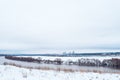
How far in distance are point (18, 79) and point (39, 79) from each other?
113cm

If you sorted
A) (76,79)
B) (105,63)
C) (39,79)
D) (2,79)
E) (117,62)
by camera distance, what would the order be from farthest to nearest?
(105,63)
(117,62)
(76,79)
(39,79)
(2,79)

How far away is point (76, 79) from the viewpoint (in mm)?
10930

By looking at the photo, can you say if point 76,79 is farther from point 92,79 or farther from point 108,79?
point 108,79

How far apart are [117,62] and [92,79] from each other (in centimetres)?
6313

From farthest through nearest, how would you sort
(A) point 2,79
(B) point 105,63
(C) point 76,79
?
1. (B) point 105,63
2. (C) point 76,79
3. (A) point 2,79

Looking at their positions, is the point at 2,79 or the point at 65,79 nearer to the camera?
the point at 2,79

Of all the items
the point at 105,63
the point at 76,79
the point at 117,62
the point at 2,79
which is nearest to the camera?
the point at 2,79

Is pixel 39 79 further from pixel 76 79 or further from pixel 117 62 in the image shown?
pixel 117 62

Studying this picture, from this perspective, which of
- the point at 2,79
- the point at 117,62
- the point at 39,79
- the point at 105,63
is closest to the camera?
the point at 2,79

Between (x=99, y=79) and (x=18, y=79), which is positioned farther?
(x=99, y=79)

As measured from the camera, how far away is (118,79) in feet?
37.8

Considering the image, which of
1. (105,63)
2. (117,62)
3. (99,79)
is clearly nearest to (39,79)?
(99,79)

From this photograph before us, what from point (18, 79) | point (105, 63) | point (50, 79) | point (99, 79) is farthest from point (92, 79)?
point (105, 63)

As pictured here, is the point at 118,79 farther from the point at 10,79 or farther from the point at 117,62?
the point at 117,62
